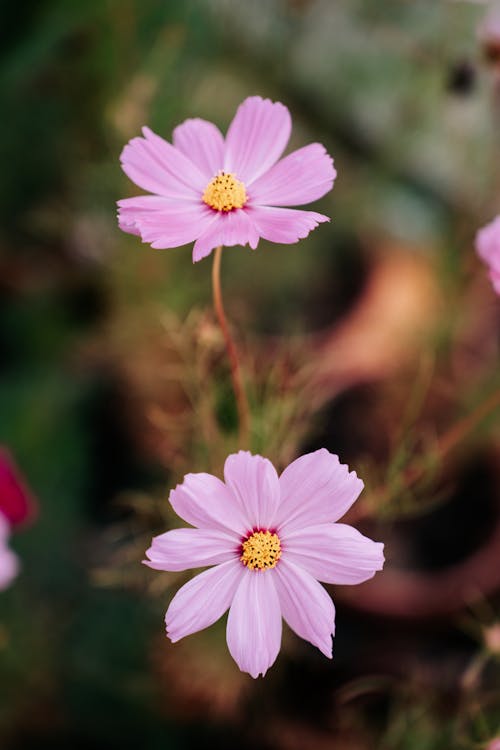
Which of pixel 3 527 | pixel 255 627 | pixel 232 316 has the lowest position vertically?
pixel 255 627

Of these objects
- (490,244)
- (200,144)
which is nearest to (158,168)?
(200,144)

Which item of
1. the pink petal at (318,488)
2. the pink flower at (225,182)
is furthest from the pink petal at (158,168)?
the pink petal at (318,488)

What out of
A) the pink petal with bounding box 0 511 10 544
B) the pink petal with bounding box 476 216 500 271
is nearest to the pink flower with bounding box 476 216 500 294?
the pink petal with bounding box 476 216 500 271

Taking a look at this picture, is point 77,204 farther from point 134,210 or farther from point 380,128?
point 134,210

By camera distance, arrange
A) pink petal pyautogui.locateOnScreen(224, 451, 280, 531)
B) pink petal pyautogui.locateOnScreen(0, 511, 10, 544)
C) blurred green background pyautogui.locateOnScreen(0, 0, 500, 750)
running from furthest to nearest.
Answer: blurred green background pyautogui.locateOnScreen(0, 0, 500, 750) < pink petal pyautogui.locateOnScreen(0, 511, 10, 544) < pink petal pyautogui.locateOnScreen(224, 451, 280, 531)

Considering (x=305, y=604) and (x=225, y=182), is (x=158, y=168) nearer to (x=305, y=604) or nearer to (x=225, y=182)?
(x=225, y=182)

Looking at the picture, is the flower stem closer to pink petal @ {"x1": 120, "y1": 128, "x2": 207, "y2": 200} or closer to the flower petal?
pink petal @ {"x1": 120, "y1": 128, "x2": 207, "y2": 200}
